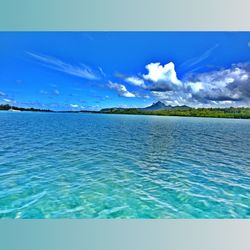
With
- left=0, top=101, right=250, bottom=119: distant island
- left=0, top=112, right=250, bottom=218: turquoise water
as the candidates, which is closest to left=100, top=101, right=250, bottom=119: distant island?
left=0, top=101, right=250, bottom=119: distant island

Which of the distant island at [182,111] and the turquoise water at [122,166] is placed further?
the distant island at [182,111]

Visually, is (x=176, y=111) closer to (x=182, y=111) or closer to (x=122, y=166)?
(x=182, y=111)

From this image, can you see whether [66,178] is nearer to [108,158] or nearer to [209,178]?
[108,158]

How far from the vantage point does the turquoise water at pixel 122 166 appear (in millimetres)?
3039

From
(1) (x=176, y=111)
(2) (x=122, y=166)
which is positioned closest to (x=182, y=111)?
(1) (x=176, y=111)

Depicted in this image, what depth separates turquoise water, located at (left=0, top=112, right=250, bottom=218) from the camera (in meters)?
3.04

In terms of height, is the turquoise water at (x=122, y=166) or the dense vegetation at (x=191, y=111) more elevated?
the dense vegetation at (x=191, y=111)

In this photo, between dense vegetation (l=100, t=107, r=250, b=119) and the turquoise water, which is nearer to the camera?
the turquoise water

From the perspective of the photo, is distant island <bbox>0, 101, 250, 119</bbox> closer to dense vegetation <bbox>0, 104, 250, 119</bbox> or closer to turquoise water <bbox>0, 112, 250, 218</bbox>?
dense vegetation <bbox>0, 104, 250, 119</bbox>

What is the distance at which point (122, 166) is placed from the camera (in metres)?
4.44

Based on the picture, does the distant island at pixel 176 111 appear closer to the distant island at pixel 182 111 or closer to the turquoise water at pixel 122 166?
the distant island at pixel 182 111

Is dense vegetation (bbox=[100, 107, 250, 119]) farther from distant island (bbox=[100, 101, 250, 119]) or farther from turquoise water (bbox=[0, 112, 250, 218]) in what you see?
turquoise water (bbox=[0, 112, 250, 218])

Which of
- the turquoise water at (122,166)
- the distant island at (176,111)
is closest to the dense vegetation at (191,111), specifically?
the distant island at (176,111)

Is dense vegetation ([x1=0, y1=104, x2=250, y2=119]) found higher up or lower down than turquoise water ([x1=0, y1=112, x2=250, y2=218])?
higher up
